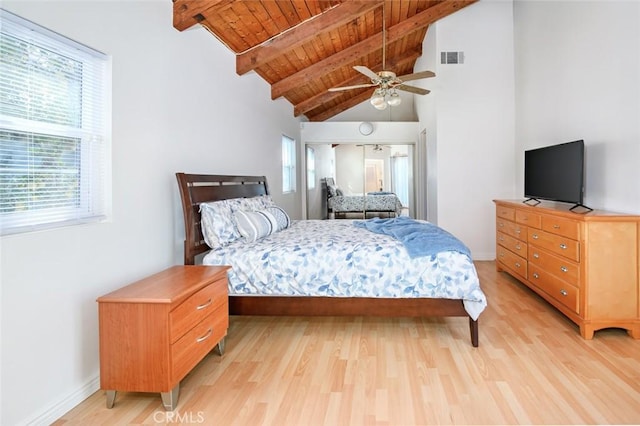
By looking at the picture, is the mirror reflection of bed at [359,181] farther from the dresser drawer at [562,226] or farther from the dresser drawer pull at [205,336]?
the dresser drawer pull at [205,336]

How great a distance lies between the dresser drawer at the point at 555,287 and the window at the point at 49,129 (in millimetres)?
3370

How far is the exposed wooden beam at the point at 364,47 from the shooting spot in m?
5.32

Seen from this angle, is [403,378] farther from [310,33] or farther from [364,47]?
[364,47]

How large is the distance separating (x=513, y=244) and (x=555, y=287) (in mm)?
1048

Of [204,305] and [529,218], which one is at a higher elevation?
[529,218]

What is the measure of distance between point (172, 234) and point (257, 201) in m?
1.18

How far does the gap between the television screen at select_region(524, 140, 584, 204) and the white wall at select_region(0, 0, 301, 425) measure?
329 cm

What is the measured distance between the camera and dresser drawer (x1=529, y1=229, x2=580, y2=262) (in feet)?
9.76

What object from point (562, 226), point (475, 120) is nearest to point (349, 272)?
point (562, 226)

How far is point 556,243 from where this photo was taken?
10.8 ft

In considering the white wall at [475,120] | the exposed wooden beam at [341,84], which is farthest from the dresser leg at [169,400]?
the exposed wooden beam at [341,84]

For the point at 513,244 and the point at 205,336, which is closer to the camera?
the point at 205,336

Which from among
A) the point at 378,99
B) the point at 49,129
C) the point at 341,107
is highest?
the point at 341,107

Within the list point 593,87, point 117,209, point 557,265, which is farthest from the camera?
point 593,87
